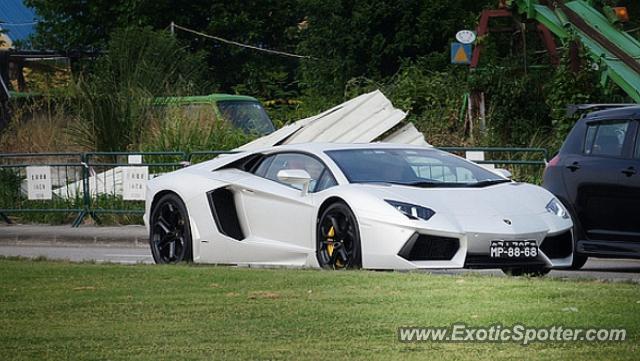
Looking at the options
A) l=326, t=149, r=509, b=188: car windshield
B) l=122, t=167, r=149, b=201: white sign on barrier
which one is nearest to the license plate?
l=326, t=149, r=509, b=188: car windshield

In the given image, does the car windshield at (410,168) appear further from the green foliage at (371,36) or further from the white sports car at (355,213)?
the green foliage at (371,36)

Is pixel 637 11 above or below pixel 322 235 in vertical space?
above

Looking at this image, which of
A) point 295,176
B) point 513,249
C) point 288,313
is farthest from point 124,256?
point 288,313

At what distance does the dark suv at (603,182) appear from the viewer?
13.9 metres

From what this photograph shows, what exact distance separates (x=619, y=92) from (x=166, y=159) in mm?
7828

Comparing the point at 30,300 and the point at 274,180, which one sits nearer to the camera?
the point at 30,300

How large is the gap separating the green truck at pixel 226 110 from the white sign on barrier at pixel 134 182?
11.2 ft

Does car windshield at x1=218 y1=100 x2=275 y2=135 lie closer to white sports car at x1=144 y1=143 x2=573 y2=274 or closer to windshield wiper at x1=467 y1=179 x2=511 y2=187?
white sports car at x1=144 y1=143 x2=573 y2=274

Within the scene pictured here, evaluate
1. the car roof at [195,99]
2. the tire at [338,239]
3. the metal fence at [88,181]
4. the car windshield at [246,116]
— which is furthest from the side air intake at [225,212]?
the car windshield at [246,116]

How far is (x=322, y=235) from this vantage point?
13523 millimetres

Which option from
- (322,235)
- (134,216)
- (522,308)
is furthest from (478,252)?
(134,216)

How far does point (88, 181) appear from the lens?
24656 mm

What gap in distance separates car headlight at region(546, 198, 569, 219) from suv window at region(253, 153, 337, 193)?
1.96 metres

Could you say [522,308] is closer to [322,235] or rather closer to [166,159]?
[322,235]
